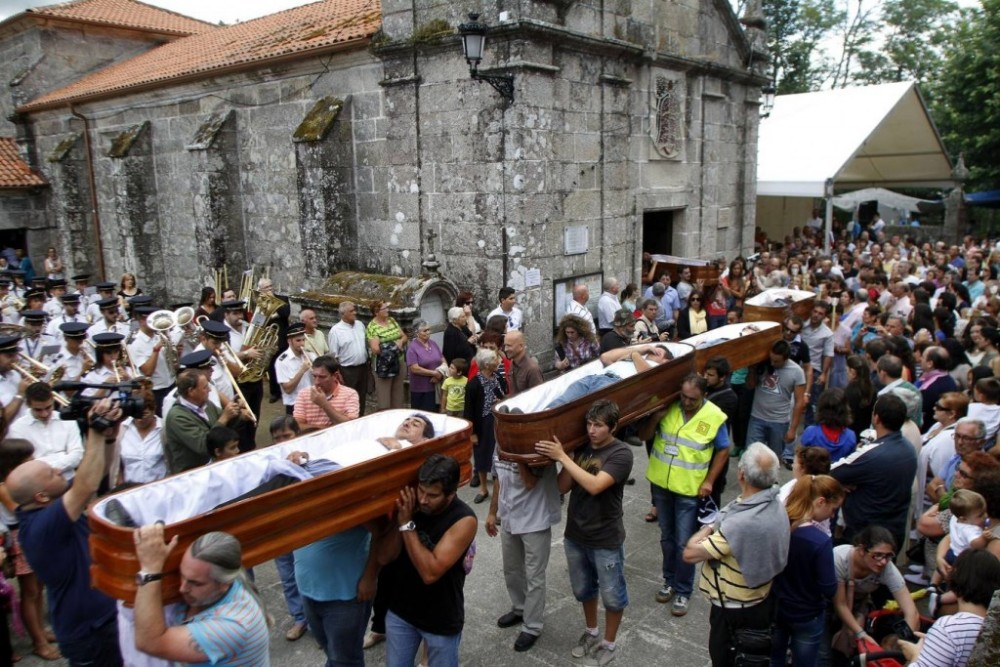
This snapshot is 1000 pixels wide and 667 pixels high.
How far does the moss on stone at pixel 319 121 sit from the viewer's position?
1061cm

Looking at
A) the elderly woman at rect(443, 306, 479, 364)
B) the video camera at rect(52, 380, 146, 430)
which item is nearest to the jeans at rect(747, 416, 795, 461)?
the elderly woman at rect(443, 306, 479, 364)

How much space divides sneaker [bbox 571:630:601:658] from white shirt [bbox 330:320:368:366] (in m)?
4.61

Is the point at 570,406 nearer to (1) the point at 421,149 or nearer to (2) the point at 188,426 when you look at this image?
(2) the point at 188,426

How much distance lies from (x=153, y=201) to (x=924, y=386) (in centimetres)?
1448

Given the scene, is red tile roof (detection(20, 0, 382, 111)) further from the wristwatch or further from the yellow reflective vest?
the wristwatch

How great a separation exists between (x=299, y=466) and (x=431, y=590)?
0.88 m

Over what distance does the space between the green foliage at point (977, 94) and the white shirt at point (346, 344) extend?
2388 centimetres

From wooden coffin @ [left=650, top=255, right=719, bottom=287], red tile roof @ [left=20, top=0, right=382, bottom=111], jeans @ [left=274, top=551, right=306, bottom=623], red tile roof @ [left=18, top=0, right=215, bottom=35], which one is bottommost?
jeans @ [left=274, top=551, right=306, bottom=623]

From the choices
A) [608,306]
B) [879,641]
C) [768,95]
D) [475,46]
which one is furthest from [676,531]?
[768,95]

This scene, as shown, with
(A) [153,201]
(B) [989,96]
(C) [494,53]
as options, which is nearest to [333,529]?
(C) [494,53]

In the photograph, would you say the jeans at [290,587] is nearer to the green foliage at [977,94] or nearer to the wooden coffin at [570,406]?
the wooden coffin at [570,406]

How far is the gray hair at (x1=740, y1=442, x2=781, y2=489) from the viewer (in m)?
3.71

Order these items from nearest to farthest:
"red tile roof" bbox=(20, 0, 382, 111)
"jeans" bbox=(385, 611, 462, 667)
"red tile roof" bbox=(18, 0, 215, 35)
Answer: "jeans" bbox=(385, 611, 462, 667), "red tile roof" bbox=(20, 0, 382, 111), "red tile roof" bbox=(18, 0, 215, 35)

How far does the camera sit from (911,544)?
233 inches
